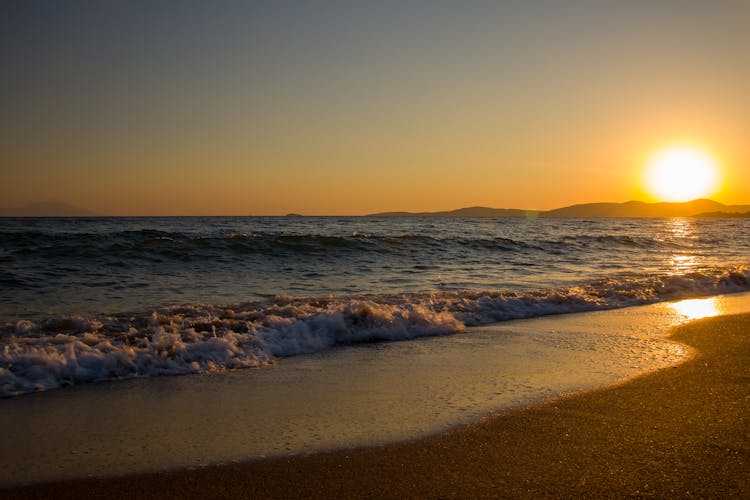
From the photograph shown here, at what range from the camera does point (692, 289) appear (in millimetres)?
13234

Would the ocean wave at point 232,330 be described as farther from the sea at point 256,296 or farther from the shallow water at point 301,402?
the shallow water at point 301,402

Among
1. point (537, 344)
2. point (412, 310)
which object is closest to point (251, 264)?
point (412, 310)

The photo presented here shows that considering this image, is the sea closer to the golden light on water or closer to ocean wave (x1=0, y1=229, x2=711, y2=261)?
ocean wave (x1=0, y1=229, x2=711, y2=261)

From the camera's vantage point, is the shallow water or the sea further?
the sea

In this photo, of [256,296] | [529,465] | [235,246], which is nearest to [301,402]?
[529,465]

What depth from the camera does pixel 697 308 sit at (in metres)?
10.8

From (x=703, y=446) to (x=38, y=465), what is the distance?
416 centimetres

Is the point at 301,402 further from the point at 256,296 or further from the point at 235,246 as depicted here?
the point at 235,246

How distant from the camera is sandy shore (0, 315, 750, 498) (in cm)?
306

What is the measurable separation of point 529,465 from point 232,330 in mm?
4991

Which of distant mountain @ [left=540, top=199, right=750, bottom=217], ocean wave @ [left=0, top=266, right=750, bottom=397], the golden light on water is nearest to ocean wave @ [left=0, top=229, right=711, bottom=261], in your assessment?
ocean wave @ [left=0, top=266, right=750, bottom=397]

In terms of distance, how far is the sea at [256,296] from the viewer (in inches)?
239

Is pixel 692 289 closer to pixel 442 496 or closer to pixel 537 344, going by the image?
pixel 537 344

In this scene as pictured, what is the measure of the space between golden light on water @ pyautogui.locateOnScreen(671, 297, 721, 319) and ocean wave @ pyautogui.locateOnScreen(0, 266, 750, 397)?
27.4 inches
